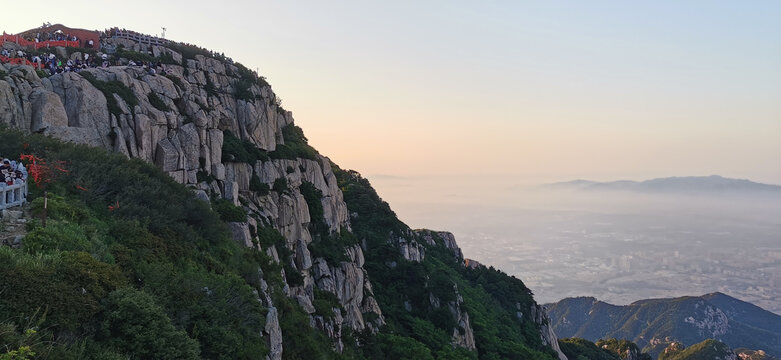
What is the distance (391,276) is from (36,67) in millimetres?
32360

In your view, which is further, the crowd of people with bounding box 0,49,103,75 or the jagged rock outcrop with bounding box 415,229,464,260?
the jagged rock outcrop with bounding box 415,229,464,260

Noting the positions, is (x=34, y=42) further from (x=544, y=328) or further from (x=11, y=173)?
(x=544, y=328)

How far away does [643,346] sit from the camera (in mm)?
181250

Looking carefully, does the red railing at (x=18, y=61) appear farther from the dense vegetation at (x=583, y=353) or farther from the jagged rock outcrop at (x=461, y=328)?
the dense vegetation at (x=583, y=353)

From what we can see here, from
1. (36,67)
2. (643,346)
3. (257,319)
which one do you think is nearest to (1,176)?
(257,319)

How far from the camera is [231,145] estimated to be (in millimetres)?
35156

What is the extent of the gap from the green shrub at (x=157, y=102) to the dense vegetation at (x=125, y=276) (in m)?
7.44

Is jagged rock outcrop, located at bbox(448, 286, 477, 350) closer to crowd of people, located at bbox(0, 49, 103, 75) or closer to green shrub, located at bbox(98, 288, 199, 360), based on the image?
green shrub, located at bbox(98, 288, 199, 360)

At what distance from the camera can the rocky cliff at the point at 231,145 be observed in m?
26.0

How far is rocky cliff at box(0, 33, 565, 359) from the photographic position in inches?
1022

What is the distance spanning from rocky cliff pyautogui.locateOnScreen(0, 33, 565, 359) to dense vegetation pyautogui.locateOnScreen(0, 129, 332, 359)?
7.84ft

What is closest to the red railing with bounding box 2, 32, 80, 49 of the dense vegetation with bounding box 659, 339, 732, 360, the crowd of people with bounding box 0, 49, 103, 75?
the crowd of people with bounding box 0, 49, 103, 75

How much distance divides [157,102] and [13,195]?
15486 mm

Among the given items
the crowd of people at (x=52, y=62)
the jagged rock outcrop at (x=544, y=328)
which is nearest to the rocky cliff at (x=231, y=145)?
the crowd of people at (x=52, y=62)
